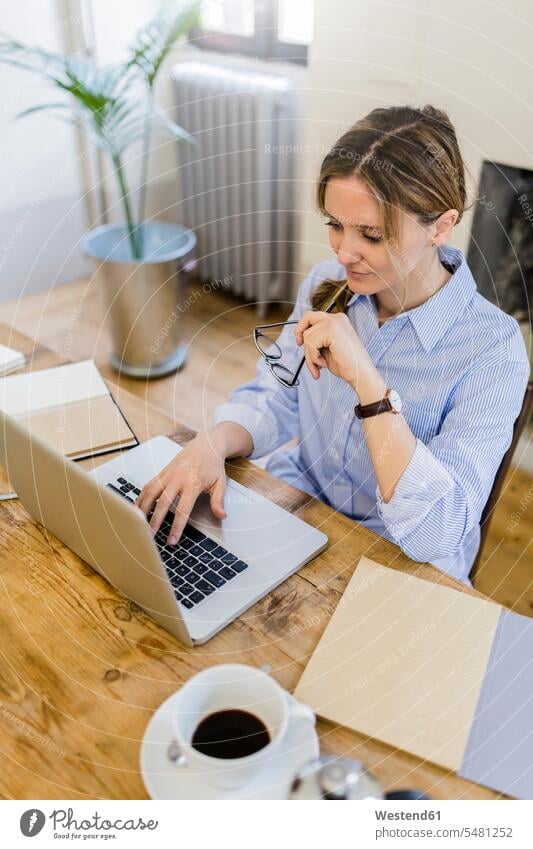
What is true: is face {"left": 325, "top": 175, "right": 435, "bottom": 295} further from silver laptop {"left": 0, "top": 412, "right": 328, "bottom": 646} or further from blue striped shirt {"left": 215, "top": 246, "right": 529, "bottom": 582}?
silver laptop {"left": 0, "top": 412, "right": 328, "bottom": 646}

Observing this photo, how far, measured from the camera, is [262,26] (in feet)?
8.43

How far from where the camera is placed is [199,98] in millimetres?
2678

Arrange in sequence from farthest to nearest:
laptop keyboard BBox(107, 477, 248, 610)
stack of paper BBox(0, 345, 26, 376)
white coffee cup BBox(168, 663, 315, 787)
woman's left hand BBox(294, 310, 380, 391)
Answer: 1. stack of paper BBox(0, 345, 26, 376)
2. woman's left hand BBox(294, 310, 380, 391)
3. laptop keyboard BBox(107, 477, 248, 610)
4. white coffee cup BBox(168, 663, 315, 787)

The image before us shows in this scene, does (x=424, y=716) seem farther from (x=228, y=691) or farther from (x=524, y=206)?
(x=524, y=206)

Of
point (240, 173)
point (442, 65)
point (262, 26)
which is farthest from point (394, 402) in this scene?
point (262, 26)

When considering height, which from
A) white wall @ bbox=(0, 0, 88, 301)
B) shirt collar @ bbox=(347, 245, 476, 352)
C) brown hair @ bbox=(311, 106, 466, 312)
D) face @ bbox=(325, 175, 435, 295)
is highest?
brown hair @ bbox=(311, 106, 466, 312)

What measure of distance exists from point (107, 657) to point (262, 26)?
2501 mm

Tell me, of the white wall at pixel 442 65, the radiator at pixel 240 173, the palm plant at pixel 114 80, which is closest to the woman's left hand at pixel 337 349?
the white wall at pixel 442 65

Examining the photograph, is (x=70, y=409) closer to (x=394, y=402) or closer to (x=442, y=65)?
(x=394, y=402)

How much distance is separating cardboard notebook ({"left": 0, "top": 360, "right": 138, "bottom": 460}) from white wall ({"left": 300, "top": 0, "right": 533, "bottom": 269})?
1.14 m

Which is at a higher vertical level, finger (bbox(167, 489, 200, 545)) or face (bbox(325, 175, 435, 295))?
face (bbox(325, 175, 435, 295))

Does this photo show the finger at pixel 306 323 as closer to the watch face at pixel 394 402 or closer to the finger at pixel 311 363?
the finger at pixel 311 363

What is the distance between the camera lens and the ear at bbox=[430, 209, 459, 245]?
899mm
